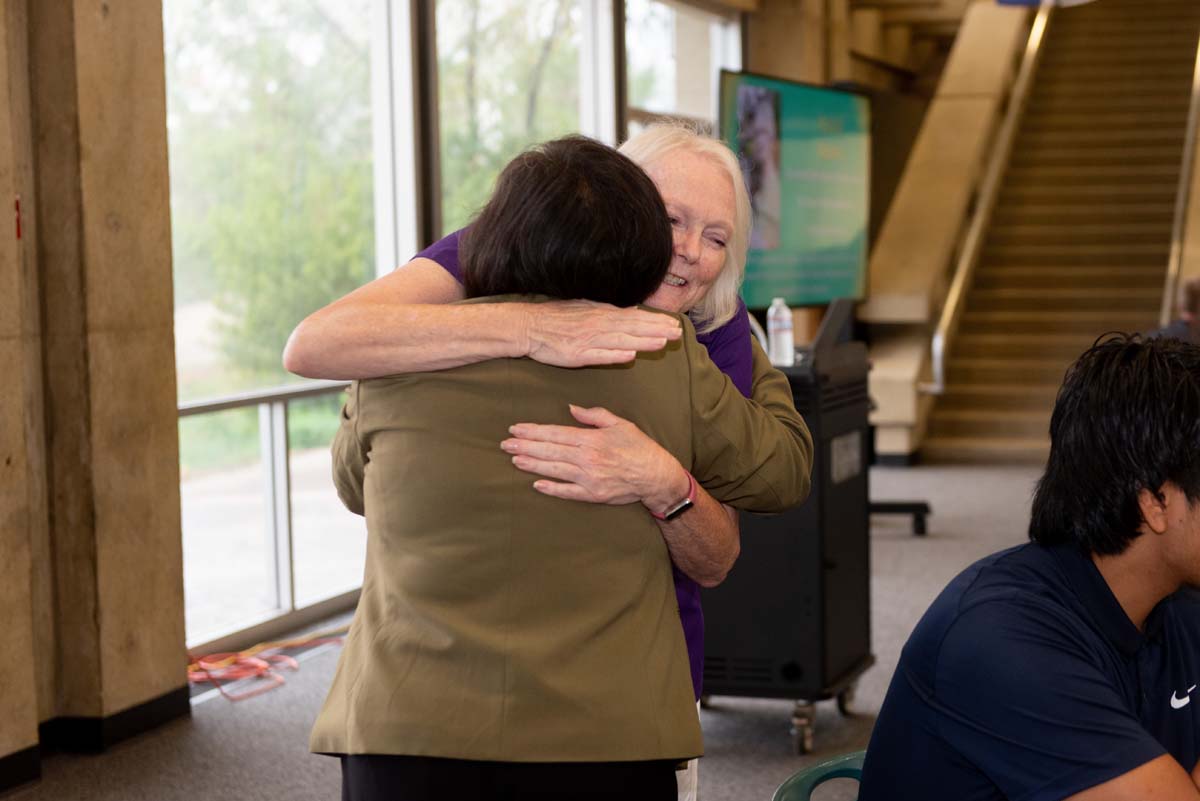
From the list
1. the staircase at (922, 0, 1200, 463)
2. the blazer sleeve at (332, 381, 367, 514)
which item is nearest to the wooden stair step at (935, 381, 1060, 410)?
the staircase at (922, 0, 1200, 463)

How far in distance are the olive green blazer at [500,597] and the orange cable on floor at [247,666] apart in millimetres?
3530

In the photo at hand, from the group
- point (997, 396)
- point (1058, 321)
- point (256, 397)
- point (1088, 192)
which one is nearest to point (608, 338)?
point (256, 397)

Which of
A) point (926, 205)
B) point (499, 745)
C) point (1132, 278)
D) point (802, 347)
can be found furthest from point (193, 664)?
point (1132, 278)

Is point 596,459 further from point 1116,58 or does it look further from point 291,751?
point 1116,58

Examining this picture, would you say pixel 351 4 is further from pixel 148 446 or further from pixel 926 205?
pixel 926 205

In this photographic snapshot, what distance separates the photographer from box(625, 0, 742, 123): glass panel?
27.8 feet

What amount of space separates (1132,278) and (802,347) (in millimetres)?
7297

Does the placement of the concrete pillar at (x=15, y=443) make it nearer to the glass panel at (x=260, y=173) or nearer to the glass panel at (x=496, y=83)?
the glass panel at (x=260, y=173)

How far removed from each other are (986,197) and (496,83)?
18.0 feet

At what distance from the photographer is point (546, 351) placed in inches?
54.6

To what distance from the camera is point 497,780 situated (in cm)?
137

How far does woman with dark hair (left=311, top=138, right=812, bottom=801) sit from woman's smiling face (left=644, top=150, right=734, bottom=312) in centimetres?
45

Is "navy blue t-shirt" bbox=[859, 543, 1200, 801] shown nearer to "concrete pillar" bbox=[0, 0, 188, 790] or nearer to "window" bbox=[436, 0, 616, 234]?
"concrete pillar" bbox=[0, 0, 188, 790]

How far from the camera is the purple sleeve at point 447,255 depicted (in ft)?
5.66
